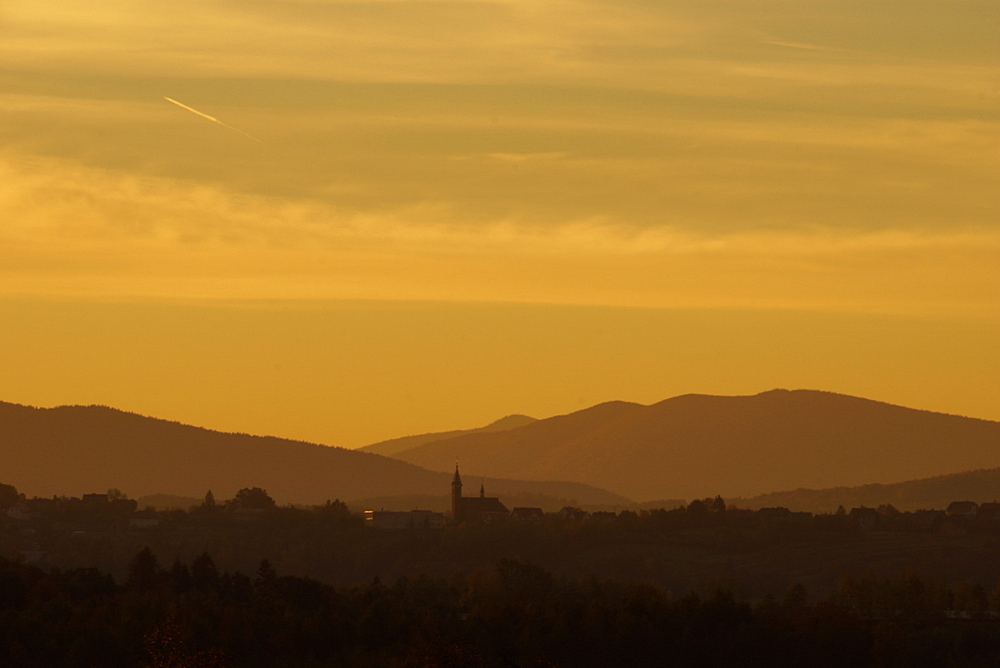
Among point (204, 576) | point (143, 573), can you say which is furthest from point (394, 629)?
point (143, 573)

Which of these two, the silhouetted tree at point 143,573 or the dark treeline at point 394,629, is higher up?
the silhouetted tree at point 143,573

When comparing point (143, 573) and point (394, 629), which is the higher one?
point (143, 573)

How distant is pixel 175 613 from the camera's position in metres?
140

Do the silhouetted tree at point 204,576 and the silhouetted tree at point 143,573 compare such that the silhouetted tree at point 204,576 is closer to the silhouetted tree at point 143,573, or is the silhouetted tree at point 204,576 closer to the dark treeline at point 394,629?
the dark treeline at point 394,629

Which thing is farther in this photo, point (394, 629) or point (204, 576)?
point (204, 576)

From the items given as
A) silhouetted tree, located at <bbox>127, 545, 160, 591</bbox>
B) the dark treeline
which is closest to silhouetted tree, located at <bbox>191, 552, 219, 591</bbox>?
the dark treeline

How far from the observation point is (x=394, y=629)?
146m

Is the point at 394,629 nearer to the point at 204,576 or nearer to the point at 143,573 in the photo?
the point at 204,576

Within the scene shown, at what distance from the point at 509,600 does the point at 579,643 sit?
27.9 metres

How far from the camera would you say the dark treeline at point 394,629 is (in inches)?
5118

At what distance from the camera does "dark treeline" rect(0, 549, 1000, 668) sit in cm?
13000

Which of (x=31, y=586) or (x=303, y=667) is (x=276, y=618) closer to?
(x=303, y=667)

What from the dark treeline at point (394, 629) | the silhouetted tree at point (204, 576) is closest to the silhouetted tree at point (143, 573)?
the dark treeline at point (394, 629)

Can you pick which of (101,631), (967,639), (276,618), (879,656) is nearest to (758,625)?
(879,656)
